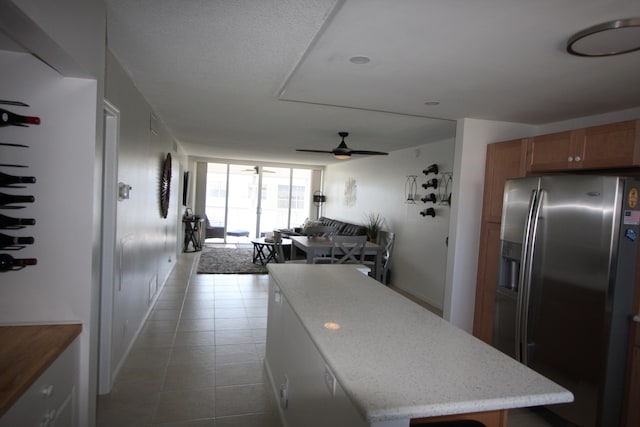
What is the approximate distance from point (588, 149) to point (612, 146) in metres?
0.16

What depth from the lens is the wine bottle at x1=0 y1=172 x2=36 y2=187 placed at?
4.84 ft

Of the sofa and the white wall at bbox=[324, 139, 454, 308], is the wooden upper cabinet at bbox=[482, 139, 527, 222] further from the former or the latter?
the sofa

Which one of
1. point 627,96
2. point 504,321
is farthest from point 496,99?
point 504,321

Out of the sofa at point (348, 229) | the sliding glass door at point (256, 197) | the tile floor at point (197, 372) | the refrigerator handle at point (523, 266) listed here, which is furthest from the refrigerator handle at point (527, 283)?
the sliding glass door at point (256, 197)

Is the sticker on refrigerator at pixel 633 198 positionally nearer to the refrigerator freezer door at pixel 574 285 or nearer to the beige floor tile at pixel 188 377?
the refrigerator freezer door at pixel 574 285

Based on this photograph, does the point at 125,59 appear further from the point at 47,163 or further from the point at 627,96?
the point at 627,96

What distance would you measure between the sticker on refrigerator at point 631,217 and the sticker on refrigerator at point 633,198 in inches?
1.4

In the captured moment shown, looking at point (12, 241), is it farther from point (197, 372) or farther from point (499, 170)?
point (499, 170)

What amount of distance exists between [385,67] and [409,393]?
6.12 ft

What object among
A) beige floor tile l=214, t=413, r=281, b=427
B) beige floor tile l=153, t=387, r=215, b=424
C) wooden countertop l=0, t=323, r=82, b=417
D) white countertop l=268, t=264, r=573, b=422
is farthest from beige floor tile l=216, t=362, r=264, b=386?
wooden countertop l=0, t=323, r=82, b=417

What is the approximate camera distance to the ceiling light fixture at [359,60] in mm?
2143

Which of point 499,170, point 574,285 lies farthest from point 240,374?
point 499,170

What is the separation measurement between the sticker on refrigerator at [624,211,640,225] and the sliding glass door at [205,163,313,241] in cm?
897

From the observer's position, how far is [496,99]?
9.37ft
